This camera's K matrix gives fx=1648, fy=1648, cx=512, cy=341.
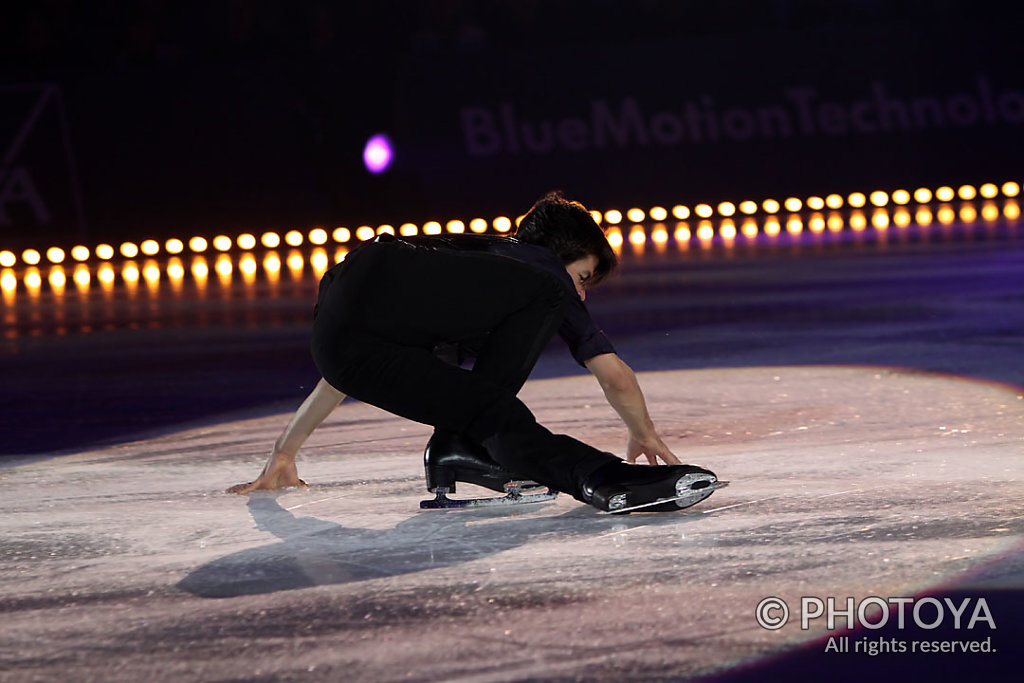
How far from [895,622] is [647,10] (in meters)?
11.4

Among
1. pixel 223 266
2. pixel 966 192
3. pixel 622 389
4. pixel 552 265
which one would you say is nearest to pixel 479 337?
pixel 552 265

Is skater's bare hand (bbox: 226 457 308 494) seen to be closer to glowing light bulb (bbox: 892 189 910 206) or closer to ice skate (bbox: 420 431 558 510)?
ice skate (bbox: 420 431 558 510)

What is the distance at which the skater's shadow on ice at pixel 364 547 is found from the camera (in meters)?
3.12

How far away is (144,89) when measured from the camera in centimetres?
1215

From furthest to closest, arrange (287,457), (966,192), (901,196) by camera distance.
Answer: (966,192)
(901,196)
(287,457)

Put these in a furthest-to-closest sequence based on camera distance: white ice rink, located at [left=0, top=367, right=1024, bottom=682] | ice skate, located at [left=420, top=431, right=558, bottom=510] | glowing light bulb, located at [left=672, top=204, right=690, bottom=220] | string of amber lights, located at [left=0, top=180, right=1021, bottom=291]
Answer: glowing light bulb, located at [left=672, top=204, right=690, bottom=220] < string of amber lights, located at [left=0, top=180, right=1021, bottom=291] < ice skate, located at [left=420, top=431, right=558, bottom=510] < white ice rink, located at [left=0, top=367, right=1024, bottom=682]

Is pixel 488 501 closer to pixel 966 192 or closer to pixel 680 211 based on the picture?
pixel 680 211

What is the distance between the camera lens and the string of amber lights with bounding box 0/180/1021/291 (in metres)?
12.0

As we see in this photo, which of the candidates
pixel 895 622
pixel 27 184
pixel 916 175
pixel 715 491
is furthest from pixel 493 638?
pixel 916 175

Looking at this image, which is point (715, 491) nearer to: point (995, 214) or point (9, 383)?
point (9, 383)

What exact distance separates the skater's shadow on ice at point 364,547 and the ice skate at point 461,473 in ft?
0.19

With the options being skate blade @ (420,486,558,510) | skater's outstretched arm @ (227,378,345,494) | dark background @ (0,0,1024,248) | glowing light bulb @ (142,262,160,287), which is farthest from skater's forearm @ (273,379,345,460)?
dark background @ (0,0,1024,248)

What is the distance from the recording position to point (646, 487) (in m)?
3.47

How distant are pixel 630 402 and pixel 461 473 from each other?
16.3 inches
